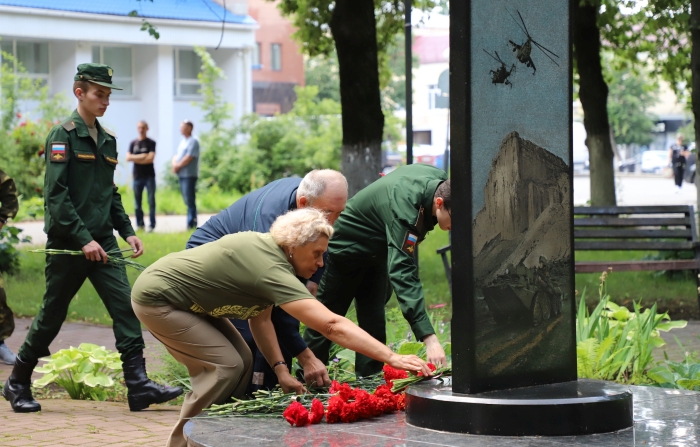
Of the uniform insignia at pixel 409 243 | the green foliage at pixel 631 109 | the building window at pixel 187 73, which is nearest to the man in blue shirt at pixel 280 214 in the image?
the uniform insignia at pixel 409 243

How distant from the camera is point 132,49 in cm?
3656

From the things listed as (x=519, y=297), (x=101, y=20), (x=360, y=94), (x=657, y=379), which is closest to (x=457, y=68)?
(x=519, y=297)

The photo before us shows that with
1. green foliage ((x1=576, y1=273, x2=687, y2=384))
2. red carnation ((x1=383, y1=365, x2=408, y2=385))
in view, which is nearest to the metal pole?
green foliage ((x1=576, y1=273, x2=687, y2=384))

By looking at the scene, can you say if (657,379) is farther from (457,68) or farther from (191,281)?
(191,281)

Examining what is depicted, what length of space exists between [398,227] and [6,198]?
3.37 m

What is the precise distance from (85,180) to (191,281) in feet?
6.49

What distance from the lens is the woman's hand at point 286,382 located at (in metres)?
5.05

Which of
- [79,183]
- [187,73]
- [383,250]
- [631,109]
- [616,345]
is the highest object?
[187,73]

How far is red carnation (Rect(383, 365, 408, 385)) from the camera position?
508 cm

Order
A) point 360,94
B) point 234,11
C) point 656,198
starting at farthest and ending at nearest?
point 234,11
point 656,198
point 360,94

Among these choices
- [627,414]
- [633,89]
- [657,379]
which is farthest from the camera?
[633,89]

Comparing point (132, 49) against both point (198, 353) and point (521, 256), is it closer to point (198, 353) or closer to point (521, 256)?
point (198, 353)

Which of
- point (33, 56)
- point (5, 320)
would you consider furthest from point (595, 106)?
point (33, 56)

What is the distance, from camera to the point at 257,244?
4.63 metres
